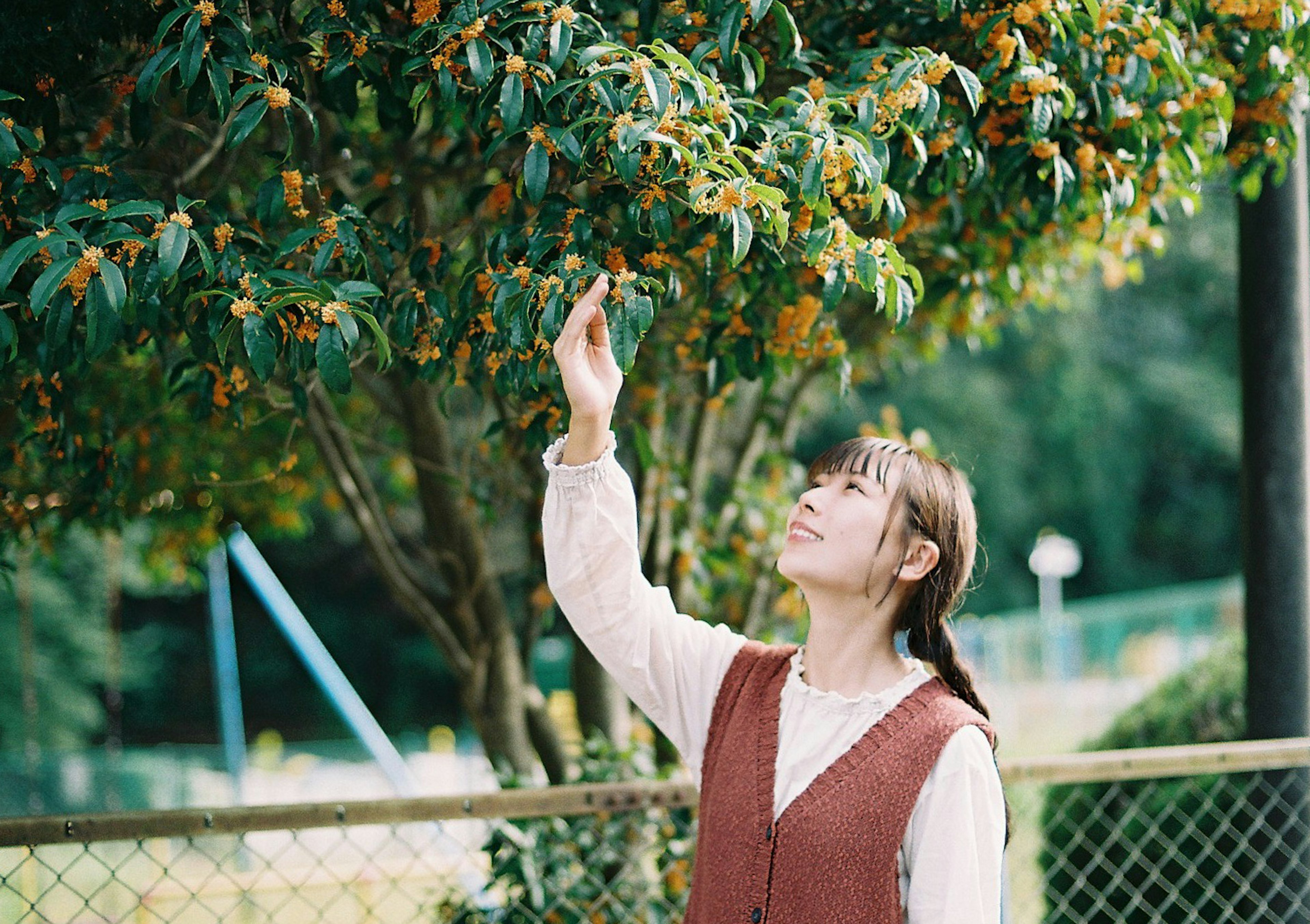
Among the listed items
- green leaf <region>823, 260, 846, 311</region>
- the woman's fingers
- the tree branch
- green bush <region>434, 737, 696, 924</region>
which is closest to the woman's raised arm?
the woman's fingers

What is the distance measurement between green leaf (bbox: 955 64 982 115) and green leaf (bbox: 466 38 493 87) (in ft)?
2.17

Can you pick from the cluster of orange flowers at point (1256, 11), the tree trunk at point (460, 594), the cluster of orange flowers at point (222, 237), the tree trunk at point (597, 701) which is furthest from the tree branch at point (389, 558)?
the cluster of orange flowers at point (1256, 11)

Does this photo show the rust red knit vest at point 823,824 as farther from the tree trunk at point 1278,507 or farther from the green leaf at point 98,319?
the tree trunk at point 1278,507

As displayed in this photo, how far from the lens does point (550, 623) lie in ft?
10.6

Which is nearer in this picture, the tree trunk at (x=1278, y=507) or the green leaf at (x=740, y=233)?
the green leaf at (x=740, y=233)

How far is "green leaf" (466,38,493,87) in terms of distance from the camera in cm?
150

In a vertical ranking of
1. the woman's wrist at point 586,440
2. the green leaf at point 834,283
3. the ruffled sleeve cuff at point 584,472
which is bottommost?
the ruffled sleeve cuff at point 584,472

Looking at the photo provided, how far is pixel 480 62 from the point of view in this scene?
151cm

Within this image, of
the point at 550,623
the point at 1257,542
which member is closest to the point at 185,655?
the point at 550,623

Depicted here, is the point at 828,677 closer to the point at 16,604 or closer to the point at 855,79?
the point at 855,79

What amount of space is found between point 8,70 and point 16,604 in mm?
8655

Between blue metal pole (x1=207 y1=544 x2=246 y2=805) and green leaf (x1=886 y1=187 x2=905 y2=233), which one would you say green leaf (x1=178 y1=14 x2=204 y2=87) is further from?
blue metal pole (x1=207 y1=544 x2=246 y2=805)

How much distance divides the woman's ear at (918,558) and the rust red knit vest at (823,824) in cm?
15

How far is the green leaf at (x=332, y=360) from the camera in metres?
1.40
